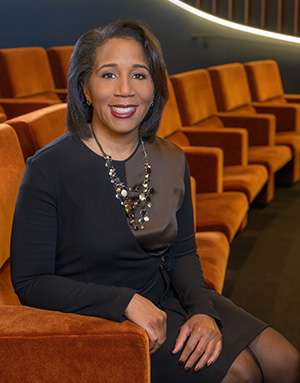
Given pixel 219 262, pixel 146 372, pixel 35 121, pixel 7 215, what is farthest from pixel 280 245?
pixel 146 372

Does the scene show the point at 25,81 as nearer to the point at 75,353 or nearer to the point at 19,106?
the point at 19,106

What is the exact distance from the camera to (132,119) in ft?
4.40

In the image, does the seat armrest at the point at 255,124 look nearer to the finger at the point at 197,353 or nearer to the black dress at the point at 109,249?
the black dress at the point at 109,249

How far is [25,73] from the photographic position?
389 centimetres

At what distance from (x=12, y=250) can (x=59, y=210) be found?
109 mm

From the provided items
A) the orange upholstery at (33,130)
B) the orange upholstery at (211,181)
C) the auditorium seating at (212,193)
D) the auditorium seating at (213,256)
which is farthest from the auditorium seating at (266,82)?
the orange upholstery at (33,130)

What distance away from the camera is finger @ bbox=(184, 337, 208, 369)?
1245 millimetres

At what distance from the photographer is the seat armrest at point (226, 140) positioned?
133 inches

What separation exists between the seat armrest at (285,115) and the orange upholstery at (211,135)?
0.78 meters

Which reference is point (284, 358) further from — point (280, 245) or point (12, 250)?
point (280, 245)

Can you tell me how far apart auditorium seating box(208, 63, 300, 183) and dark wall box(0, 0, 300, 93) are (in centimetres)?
92

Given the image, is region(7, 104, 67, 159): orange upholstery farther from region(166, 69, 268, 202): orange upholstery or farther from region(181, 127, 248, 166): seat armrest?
region(181, 127, 248, 166): seat armrest

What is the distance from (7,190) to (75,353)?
51cm

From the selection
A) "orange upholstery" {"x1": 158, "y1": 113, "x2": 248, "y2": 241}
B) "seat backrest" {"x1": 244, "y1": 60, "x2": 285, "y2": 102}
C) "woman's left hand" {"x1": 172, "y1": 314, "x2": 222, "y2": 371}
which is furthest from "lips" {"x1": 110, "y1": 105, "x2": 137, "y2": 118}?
"seat backrest" {"x1": 244, "y1": 60, "x2": 285, "y2": 102}
